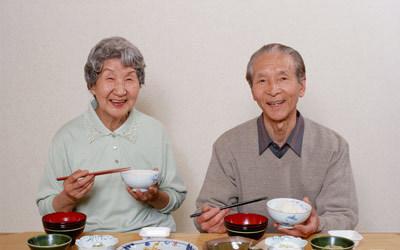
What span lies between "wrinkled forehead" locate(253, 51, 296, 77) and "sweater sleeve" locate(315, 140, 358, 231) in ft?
1.35

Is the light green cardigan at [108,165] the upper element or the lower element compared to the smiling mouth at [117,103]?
lower

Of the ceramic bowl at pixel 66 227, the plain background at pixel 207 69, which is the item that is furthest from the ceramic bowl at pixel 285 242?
the plain background at pixel 207 69

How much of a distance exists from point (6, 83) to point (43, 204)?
51.0 inches

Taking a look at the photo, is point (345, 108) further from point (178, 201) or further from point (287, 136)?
point (178, 201)

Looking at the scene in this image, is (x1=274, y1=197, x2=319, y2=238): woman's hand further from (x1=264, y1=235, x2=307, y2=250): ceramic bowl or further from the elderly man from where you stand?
the elderly man

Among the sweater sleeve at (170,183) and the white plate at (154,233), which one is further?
the sweater sleeve at (170,183)

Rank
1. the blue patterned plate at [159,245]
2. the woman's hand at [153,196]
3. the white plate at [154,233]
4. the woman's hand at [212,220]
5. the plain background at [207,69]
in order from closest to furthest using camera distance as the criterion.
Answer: the blue patterned plate at [159,245]
the white plate at [154,233]
the woman's hand at [212,220]
the woman's hand at [153,196]
the plain background at [207,69]

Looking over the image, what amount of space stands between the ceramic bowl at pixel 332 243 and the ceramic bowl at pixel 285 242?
0.05m

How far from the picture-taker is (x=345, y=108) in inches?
129

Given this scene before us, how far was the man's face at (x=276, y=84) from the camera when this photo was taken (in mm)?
2355

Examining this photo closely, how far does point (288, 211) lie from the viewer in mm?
1979

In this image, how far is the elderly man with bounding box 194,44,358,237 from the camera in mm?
2354

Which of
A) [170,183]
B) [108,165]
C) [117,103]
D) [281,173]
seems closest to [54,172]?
[108,165]

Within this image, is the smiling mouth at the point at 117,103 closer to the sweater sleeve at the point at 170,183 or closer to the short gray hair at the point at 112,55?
the short gray hair at the point at 112,55
